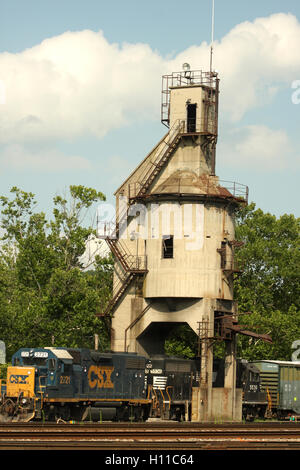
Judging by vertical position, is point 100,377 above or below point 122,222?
below

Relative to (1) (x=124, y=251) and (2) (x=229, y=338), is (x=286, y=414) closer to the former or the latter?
(2) (x=229, y=338)

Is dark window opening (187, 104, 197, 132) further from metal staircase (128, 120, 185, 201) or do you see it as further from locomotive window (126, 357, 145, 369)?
locomotive window (126, 357, 145, 369)

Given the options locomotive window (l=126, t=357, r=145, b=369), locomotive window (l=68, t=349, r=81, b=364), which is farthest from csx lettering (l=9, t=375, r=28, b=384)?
locomotive window (l=126, t=357, r=145, b=369)

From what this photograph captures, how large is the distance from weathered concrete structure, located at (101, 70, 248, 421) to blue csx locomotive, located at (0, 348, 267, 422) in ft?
10.3

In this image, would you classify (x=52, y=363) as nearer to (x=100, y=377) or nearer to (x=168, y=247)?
(x=100, y=377)

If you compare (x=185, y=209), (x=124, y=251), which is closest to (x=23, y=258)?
(x=124, y=251)

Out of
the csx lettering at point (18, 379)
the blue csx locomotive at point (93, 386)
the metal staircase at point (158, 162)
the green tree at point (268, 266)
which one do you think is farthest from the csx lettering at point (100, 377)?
the green tree at point (268, 266)

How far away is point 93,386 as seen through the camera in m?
41.2

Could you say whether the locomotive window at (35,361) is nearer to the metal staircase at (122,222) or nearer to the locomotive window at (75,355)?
the locomotive window at (75,355)

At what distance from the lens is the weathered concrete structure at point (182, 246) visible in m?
53.4

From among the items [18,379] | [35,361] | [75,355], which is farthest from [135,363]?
[18,379]

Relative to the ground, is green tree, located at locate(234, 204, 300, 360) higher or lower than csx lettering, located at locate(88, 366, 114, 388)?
higher

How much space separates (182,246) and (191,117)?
9907mm

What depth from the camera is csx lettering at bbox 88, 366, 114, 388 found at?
41219mm
